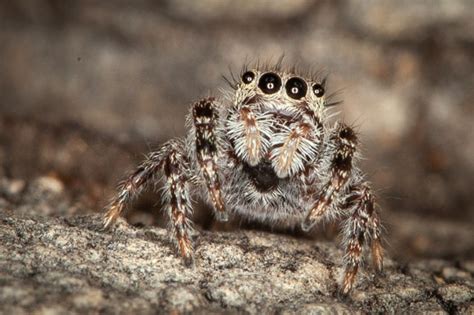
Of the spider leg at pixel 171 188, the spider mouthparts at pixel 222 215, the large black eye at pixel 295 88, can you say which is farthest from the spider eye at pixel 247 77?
the spider mouthparts at pixel 222 215

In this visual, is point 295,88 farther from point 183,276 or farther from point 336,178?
point 183,276

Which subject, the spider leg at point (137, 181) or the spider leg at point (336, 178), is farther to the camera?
the spider leg at point (137, 181)

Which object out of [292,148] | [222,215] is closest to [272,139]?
[292,148]

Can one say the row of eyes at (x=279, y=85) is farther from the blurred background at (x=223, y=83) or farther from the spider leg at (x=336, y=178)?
the blurred background at (x=223, y=83)

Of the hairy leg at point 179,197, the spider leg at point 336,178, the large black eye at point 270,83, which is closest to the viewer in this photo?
the hairy leg at point 179,197

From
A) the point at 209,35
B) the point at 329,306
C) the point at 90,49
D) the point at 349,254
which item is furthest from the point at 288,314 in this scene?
the point at 90,49

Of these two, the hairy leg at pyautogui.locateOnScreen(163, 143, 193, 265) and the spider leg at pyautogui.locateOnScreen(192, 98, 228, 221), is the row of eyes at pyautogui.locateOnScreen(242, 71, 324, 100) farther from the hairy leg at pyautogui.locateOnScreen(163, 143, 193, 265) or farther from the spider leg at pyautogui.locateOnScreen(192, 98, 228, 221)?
the hairy leg at pyautogui.locateOnScreen(163, 143, 193, 265)

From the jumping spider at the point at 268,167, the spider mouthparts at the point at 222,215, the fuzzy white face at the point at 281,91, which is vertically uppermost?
the fuzzy white face at the point at 281,91

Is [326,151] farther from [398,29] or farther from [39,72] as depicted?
[39,72]
